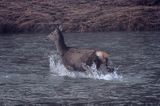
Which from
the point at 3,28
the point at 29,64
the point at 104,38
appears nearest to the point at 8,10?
the point at 3,28

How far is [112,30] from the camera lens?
1256 inches

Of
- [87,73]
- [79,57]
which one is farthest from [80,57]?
[87,73]

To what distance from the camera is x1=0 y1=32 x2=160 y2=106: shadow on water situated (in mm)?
14711

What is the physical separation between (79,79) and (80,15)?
1588 cm

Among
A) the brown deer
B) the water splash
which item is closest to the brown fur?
the brown deer

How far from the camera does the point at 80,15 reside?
33.2m

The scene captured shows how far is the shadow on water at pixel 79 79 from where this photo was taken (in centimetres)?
1471

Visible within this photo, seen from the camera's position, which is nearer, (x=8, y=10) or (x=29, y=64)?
(x=29, y=64)

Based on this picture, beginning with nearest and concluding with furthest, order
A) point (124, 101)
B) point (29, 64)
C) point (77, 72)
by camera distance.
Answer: point (124, 101)
point (77, 72)
point (29, 64)

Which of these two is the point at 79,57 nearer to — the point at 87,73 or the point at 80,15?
the point at 87,73

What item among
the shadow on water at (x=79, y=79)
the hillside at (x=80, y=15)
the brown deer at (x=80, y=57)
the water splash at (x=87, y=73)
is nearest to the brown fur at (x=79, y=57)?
the brown deer at (x=80, y=57)

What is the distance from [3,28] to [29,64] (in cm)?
1171

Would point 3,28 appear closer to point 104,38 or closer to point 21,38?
point 21,38

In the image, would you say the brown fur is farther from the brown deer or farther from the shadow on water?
the shadow on water
